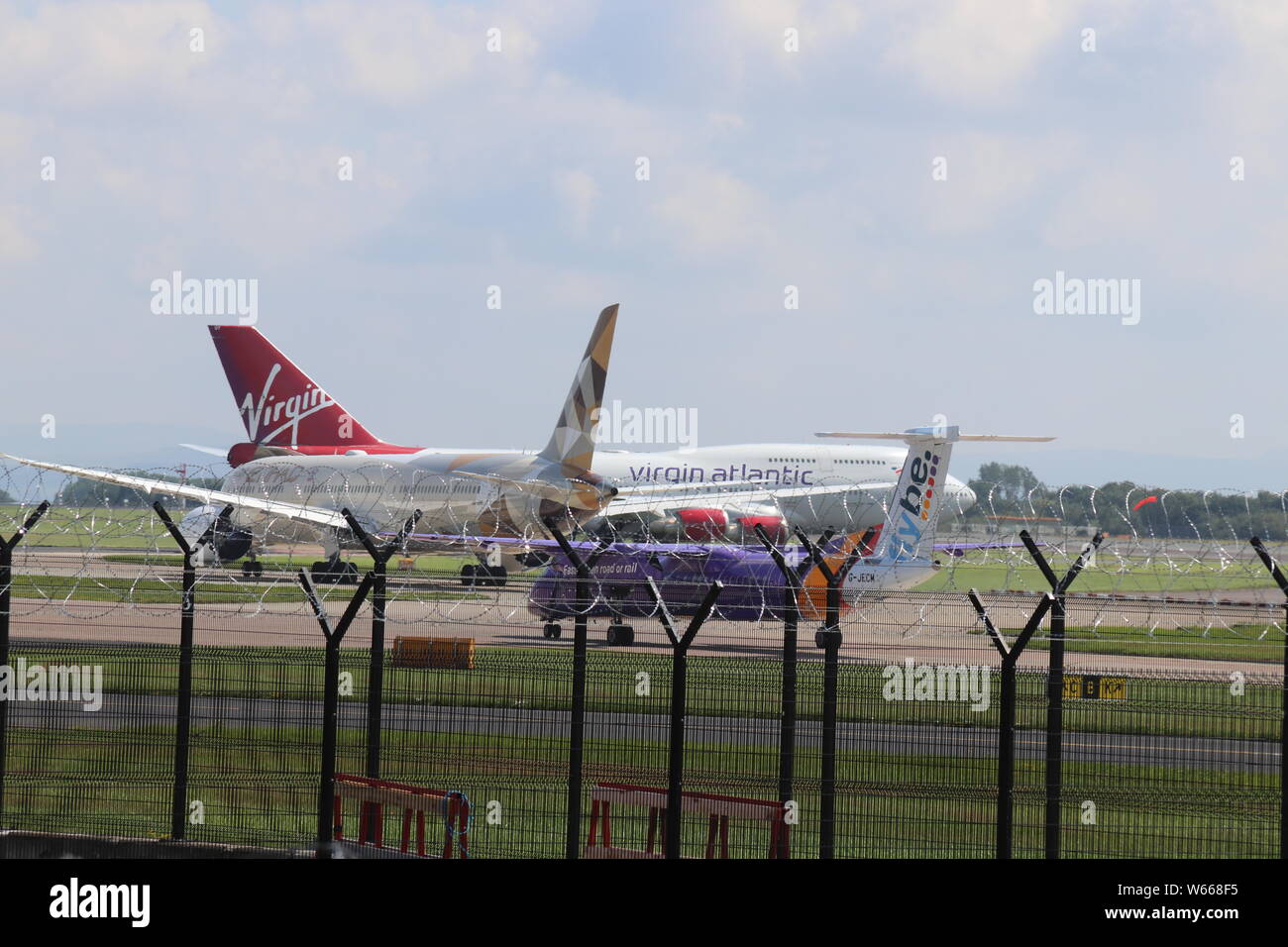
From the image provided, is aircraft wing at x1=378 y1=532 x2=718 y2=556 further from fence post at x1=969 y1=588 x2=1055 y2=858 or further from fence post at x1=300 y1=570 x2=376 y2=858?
fence post at x1=969 y1=588 x2=1055 y2=858

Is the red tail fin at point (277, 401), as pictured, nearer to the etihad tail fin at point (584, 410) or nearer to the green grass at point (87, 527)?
the etihad tail fin at point (584, 410)

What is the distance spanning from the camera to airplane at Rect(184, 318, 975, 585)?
187 feet

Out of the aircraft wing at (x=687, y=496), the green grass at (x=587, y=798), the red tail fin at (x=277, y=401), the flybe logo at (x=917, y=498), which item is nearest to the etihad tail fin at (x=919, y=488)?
the flybe logo at (x=917, y=498)

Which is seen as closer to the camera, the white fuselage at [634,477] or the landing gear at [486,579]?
the landing gear at [486,579]

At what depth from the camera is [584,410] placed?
4797 cm

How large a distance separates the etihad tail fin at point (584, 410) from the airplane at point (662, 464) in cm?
56

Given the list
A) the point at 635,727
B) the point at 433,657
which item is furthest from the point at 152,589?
the point at 635,727

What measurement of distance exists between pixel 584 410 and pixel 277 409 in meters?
22.6

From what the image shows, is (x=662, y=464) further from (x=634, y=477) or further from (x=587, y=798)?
(x=587, y=798)

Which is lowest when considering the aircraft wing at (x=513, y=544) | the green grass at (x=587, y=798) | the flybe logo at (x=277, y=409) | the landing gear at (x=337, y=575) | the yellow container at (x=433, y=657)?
the green grass at (x=587, y=798)

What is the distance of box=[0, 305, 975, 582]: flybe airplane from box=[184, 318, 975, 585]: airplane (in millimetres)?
81

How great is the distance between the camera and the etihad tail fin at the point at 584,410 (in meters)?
46.8
